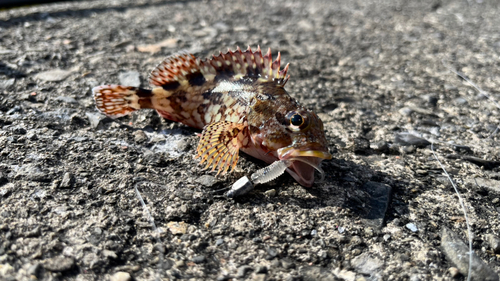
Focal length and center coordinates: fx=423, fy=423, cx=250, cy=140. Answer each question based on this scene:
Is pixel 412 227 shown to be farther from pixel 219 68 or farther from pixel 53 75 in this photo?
pixel 53 75

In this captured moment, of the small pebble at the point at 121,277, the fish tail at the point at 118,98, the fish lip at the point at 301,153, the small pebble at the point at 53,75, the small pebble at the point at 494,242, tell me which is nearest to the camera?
the small pebble at the point at 121,277

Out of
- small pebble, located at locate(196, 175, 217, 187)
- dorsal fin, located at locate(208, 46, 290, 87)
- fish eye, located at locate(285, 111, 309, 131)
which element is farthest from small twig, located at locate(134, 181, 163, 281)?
dorsal fin, located at locate(208, 46, 290, 87)

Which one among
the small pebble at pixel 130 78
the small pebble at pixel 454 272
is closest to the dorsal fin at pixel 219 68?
the small pebble at pixel 130 78

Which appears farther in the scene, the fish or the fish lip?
the fish

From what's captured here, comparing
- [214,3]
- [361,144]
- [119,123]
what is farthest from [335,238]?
[214,3]

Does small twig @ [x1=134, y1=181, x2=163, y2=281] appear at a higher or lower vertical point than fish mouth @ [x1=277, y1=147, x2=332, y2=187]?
lower

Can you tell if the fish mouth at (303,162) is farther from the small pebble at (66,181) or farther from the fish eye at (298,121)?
the small pebble at (66,181)

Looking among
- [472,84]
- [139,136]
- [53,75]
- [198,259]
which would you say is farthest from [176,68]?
[472,84]

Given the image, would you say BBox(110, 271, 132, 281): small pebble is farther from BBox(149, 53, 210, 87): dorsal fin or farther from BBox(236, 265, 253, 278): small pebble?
BBox(149, 53, 210, 87): dorsal fin
